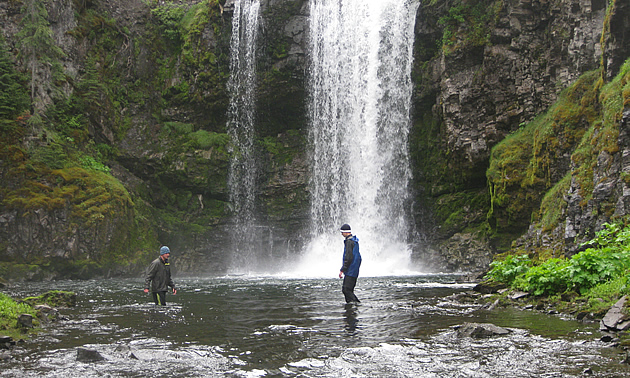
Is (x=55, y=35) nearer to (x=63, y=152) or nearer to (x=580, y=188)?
(x=63, y=152)

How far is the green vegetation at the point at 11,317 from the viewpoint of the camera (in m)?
7.32

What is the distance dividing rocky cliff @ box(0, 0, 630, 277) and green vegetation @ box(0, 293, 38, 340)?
13.9 m

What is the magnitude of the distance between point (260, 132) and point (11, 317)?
83.6ft

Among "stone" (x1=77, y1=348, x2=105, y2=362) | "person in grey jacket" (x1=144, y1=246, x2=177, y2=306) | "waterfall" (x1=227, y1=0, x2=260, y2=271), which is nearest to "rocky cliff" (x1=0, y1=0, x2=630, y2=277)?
"waterfall" (x1=227, y1=0, x2=260, y2=271)

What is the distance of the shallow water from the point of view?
5.22 m

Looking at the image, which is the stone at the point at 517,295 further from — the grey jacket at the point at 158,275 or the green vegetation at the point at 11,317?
the green vegetation at the point at 11,317

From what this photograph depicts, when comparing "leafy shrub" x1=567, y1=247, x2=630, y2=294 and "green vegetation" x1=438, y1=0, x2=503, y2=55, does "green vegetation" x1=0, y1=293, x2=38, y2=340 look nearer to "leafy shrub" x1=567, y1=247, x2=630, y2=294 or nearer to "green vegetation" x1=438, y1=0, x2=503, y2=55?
"leafy shrub" x1=567, y1=247, x2=630, y2=294

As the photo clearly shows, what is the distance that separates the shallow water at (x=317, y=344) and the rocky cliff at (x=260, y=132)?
26.9 feet

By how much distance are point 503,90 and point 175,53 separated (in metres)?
20.4

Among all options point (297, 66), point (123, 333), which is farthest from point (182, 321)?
point (297, 66)

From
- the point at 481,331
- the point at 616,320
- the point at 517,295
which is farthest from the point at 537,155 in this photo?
the point at 481,331

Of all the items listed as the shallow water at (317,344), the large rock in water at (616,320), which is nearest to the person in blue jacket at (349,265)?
the shallow water at (317,344)

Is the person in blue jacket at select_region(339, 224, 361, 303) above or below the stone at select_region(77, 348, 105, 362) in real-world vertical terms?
above

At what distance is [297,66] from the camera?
30.4 meters
